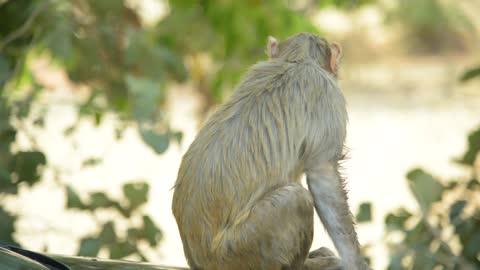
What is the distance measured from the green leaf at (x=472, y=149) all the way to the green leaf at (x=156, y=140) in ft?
6.46

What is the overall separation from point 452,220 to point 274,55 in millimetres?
1978

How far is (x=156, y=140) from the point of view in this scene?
16.9ft

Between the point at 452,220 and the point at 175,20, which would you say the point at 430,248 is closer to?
the point at 452,220

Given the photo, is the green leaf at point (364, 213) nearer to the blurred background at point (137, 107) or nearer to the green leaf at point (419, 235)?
the blurred background at point (137, 107)

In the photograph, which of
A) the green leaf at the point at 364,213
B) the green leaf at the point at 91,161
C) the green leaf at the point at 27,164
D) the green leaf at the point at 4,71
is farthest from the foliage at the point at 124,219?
the green leaf at the point at 364,213

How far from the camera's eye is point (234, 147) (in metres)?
3.76

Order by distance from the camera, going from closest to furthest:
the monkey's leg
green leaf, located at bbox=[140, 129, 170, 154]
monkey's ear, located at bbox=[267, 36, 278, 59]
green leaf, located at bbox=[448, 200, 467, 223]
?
the monkey's leg
monkey's ear, located at bbox=[267, 36, 278, 59]
green leaf, located at bbox=[140, 129, 170, 154]
green leaf, located at bbox=[448, 200, 467, 223]

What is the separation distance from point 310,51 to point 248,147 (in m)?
0.67

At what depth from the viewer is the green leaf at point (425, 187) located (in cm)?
569

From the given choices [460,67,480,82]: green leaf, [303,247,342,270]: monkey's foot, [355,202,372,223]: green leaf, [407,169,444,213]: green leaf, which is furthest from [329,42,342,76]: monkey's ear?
[460,67,480,82]: green leaf

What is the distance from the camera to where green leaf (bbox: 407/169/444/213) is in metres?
5.69

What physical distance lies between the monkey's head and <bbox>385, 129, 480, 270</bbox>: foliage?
1528mm

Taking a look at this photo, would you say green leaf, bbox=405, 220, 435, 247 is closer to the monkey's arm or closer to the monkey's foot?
the monkey's foot

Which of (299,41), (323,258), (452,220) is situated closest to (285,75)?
(299,41)
